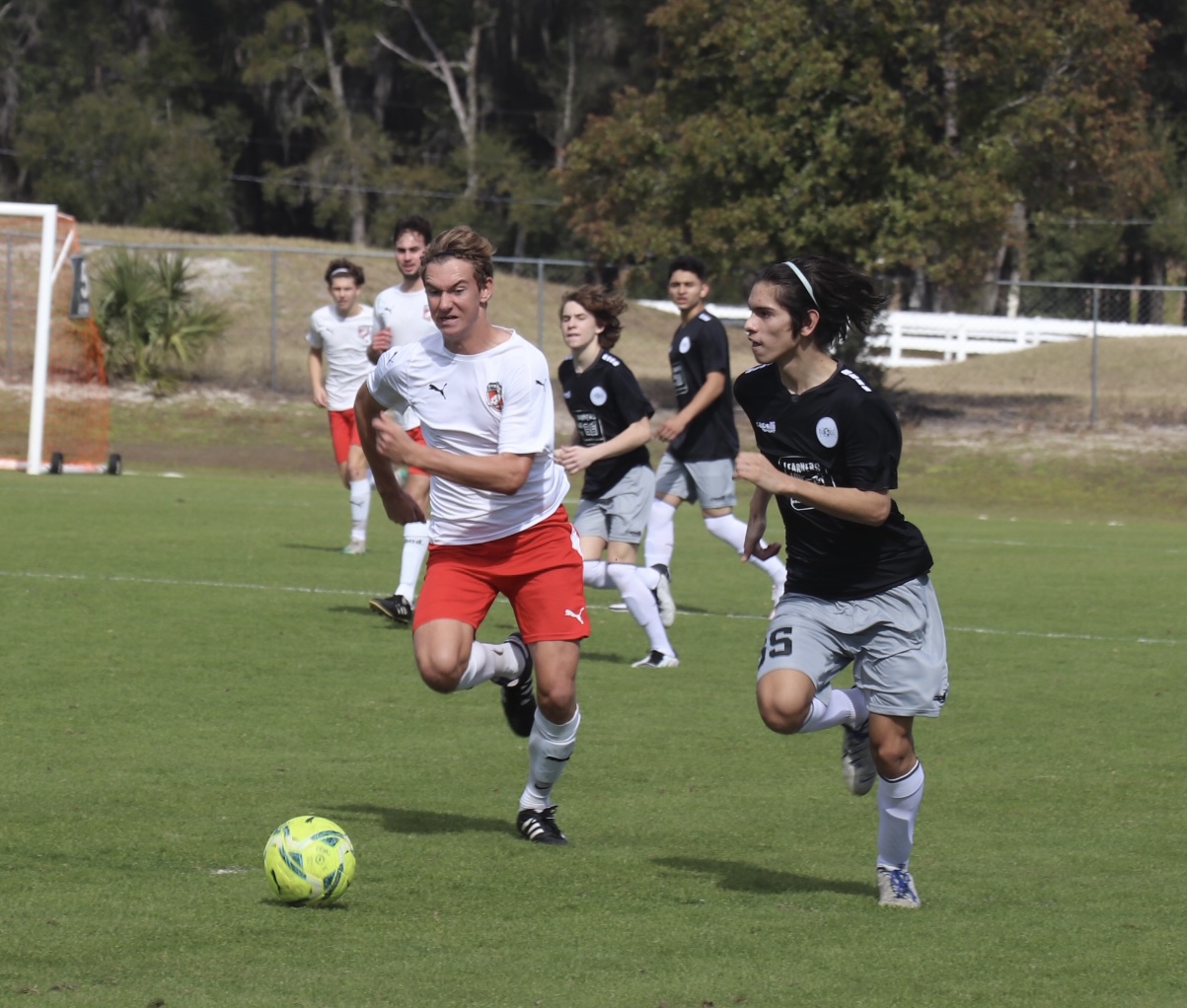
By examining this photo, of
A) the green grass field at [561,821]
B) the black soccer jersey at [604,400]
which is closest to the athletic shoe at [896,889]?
the green grass field at [561,821]

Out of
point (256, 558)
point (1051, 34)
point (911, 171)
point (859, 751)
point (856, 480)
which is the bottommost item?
point (256, 558)

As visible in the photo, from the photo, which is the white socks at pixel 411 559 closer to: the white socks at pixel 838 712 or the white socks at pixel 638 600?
the white socks at pixel 638 600

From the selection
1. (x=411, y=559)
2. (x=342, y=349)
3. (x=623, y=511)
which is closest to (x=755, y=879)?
(x=623, y=511)

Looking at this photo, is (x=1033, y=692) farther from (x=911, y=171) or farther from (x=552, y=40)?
(x=552, y=40)

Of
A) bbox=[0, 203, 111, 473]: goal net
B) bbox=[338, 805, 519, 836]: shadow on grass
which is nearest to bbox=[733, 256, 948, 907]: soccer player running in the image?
bbox=[338, 805, 519, 836]: shadow on grass

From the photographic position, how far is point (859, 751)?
232 inches

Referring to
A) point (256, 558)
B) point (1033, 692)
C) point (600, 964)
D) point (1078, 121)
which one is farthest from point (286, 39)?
point (600, 964)

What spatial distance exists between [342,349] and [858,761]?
9.30 m

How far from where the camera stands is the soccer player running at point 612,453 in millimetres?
10016

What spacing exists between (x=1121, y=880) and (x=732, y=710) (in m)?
3.28

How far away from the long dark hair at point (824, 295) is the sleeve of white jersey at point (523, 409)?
99cm

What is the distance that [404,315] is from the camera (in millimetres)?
12078

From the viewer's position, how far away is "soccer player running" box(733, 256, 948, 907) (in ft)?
18.1

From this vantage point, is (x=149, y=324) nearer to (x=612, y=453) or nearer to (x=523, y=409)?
(x=612, y=453)
